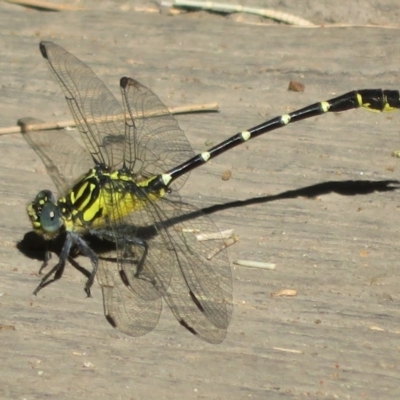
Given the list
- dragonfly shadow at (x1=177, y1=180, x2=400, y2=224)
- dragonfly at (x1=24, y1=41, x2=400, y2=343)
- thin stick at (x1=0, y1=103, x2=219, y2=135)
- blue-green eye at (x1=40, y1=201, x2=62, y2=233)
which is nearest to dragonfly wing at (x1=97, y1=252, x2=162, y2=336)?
dragonfly at (x1=24, y1=41, x2=400, y2=343)

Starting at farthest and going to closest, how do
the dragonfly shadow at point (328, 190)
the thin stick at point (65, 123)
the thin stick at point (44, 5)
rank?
the thin stick at point (44, 5) → the thin stick at point (65, 123) → the dragonfly shadow at point (328, 190)

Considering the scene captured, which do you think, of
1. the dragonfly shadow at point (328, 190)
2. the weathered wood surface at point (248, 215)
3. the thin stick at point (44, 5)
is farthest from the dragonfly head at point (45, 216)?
the thin stick at point (44, 5)

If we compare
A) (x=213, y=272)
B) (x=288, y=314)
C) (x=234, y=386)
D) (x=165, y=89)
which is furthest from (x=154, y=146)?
(x=234, y=386)

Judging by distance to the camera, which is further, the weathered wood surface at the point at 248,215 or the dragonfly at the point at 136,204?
the dragonfly at the point at 136,204

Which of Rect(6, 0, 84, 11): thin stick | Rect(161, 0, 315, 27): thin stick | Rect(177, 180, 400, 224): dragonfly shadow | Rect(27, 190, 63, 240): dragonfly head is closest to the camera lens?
Rect(27, 190, 63, 240): dragonfly head

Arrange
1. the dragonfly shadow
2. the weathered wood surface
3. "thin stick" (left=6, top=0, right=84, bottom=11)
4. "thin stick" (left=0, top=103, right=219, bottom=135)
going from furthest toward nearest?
"thin stick" (left=6, top=0, right=84, bottom=11), "thin stick" (left=0, top=103, right=219, bottom=135), the dragonfly shadow, the weathered wood surface

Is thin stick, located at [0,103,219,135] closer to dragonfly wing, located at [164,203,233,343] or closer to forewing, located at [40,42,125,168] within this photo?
forewing, located at [40,42,125,168]

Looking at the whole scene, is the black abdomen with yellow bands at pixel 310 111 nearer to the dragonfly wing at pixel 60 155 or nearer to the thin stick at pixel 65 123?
the thin stick at pixel 65 123

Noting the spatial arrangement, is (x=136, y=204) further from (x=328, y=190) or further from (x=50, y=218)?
(x=328, y=190)

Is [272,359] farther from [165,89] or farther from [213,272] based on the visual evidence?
[165,89]

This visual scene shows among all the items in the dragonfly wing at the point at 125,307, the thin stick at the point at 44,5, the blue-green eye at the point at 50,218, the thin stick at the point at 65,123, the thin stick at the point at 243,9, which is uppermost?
the thin stick at the point at 243,9
